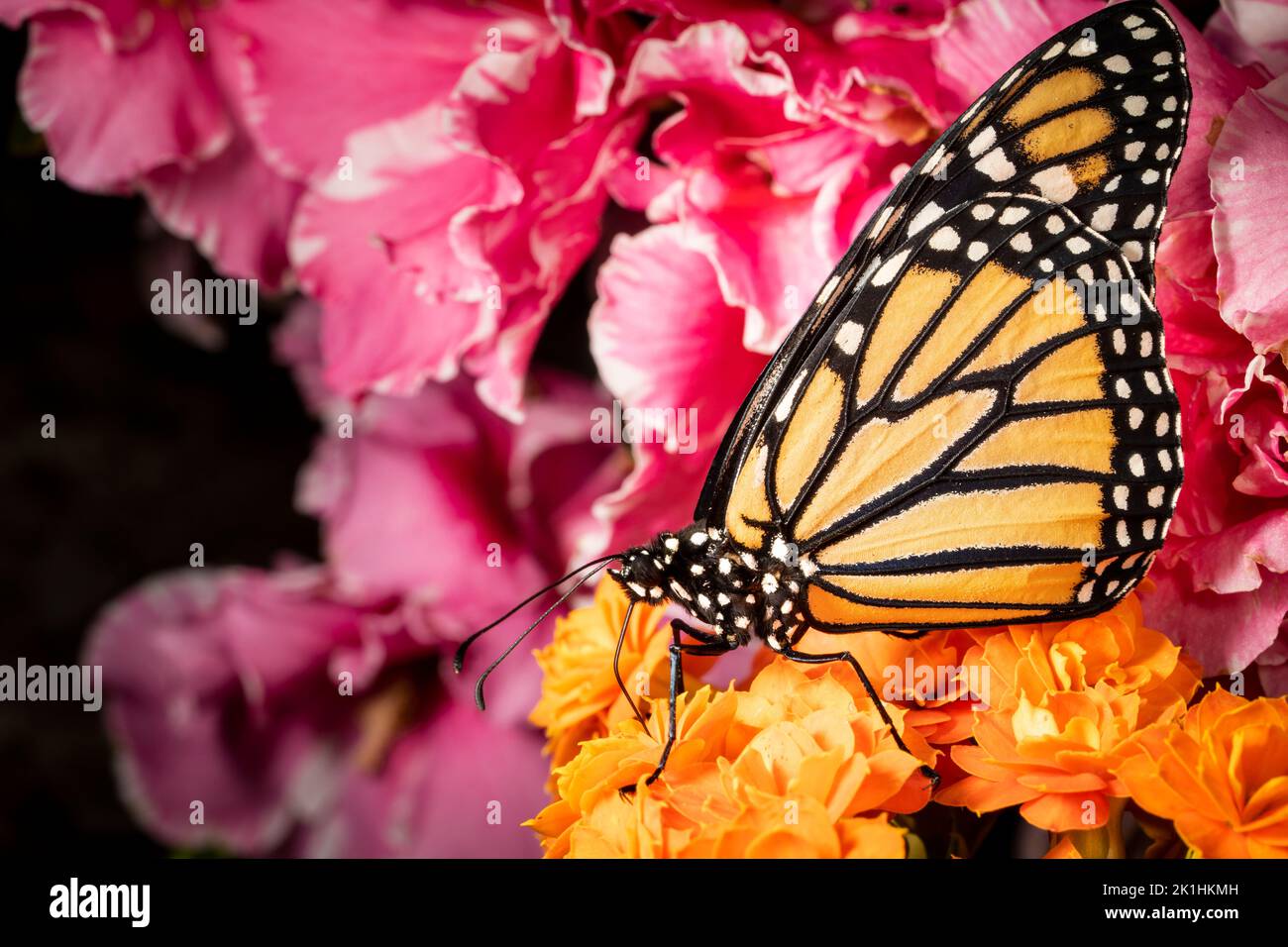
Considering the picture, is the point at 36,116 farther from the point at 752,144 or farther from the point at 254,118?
the point at 752,144

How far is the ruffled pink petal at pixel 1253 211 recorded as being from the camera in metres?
0.45

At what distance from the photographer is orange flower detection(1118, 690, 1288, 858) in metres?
0.37

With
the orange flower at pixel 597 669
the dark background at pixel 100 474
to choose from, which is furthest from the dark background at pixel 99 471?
the orange flower at pixel 597 669

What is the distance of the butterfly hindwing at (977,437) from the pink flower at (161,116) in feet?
1.12

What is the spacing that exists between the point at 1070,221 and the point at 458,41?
1.02 feet

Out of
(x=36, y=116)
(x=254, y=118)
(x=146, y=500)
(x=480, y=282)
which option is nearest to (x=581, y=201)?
(x=480, y=282)

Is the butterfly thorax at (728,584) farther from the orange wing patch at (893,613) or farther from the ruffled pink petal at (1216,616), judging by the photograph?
the ruffled pink petal at (1216,616)

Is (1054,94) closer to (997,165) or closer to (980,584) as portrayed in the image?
(997,165)

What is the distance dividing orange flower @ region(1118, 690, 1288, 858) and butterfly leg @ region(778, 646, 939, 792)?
7 cm

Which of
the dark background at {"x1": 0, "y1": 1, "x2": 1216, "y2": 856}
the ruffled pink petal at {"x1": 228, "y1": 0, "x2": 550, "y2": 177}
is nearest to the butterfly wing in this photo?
the ruffled pink petal at {"x1": 228, "y1": 0, "x2": 550, "y2": 177}

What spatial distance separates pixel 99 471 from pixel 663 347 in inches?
18.0

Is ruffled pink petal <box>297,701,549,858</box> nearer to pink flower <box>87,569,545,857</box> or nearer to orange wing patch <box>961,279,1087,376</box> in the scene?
pink flower <box>87,569,545,857</box>

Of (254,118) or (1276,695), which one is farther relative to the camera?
(254,118)

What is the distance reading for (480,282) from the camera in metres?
0.57
